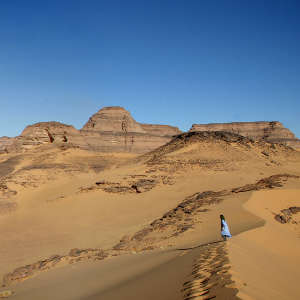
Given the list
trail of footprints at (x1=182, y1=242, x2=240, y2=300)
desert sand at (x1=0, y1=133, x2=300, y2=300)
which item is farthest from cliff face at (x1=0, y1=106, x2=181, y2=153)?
trail of footprints at (x1=182, y1=242, x2=240, y2=300)

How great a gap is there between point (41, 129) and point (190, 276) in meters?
33.8

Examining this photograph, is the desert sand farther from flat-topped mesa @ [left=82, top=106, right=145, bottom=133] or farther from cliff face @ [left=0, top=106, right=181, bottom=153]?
flat-topped mesa @ [left=82, top=106, right=145, bottom=133]

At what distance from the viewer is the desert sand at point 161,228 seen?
4.69 meters

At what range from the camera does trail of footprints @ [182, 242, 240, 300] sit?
3.42 m

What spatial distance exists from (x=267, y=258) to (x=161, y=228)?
15.5 ft

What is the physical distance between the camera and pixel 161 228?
10.0m

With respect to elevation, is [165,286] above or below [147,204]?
below

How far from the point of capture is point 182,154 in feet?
64.7

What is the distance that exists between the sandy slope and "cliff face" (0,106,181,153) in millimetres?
29841

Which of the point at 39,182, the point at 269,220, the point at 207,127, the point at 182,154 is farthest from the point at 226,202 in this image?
the point at 207,127

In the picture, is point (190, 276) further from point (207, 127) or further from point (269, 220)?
point (207, 127)

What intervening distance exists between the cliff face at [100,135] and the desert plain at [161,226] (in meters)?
9.50

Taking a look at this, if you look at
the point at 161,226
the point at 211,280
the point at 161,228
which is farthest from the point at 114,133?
the point at 211,280

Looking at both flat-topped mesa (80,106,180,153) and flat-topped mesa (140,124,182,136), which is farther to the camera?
flat-topped mesa (140,124,182,136)
